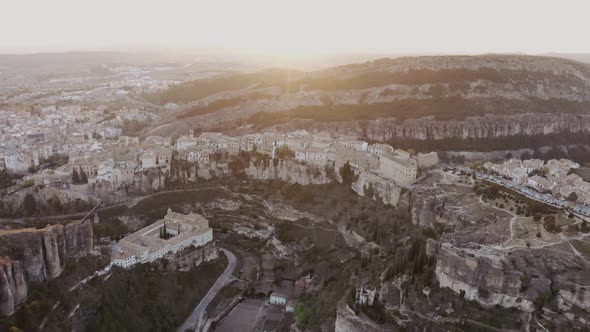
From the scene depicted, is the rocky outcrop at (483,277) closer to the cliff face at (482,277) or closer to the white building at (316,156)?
the cliff face at (482,277)

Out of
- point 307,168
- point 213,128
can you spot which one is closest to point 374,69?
point 213,128

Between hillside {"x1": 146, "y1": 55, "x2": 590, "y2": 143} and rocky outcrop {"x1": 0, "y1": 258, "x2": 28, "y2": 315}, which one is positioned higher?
hillside {"x1": 146, "y1": 55, "x2": 590, "y2": 143}

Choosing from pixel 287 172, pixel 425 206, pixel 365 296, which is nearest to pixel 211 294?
pixel 365 296

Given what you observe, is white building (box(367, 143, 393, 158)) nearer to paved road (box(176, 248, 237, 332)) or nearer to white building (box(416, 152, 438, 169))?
white building (box(416, 152, 438, 169))

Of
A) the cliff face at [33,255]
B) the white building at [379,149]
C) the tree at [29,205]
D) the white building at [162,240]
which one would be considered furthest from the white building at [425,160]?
the tree at [29,205]

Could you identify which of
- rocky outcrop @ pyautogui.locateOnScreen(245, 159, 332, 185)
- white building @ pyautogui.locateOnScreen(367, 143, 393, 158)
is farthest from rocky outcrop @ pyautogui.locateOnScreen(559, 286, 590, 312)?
rocky outcrop @ pyautogui.locateOnScreen(245, 159, 332, 185)

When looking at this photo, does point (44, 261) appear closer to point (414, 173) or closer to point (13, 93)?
point (414, 173)

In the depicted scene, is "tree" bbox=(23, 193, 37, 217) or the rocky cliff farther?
the rocky cliff

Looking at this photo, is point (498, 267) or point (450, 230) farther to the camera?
point (450, 230)
